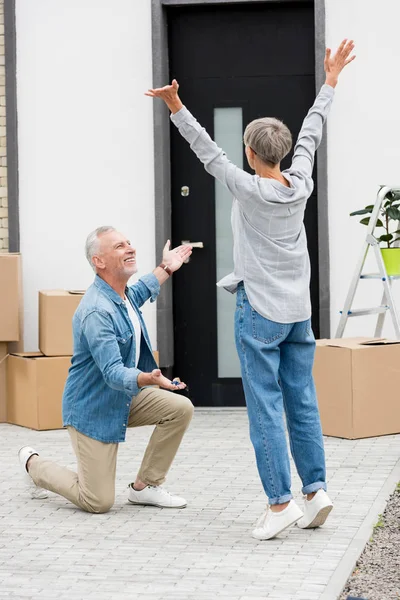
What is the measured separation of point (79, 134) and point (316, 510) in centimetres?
411

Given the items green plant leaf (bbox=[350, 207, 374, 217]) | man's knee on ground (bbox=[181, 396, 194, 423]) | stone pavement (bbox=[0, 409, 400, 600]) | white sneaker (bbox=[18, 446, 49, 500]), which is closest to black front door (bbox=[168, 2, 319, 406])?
green plant leaf (bbox=[350, 207, 374, 217])

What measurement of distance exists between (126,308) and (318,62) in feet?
10.5

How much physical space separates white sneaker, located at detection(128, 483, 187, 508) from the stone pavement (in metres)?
0.04

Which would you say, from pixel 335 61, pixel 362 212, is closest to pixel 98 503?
pixel 335 61

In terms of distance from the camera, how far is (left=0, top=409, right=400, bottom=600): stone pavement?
418 centimetres

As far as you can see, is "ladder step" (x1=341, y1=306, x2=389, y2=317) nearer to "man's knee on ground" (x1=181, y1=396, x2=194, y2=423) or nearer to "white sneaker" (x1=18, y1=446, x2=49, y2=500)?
"man's knee on ground" (x1=181, y1=396, x2=194, y2=423)

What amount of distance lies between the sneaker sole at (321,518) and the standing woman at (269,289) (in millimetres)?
148

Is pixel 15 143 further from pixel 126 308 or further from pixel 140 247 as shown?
pixel 126 308

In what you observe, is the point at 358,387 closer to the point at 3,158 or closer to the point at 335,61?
the point at 335,61

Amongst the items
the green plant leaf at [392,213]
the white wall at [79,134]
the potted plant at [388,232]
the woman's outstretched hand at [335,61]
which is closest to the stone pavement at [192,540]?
the potted plant at [388,232]

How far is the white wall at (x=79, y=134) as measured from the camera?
26.7 feet

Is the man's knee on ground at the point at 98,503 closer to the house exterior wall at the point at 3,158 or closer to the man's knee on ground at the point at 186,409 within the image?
the man's knee on ground at the point at 186,409

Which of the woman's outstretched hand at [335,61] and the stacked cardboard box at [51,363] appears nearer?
the woman's outstretched hand at [335,61]

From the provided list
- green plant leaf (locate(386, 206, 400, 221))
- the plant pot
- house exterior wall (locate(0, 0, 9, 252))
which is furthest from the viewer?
house exterior wall (locate(0, 0, 9, 252))
